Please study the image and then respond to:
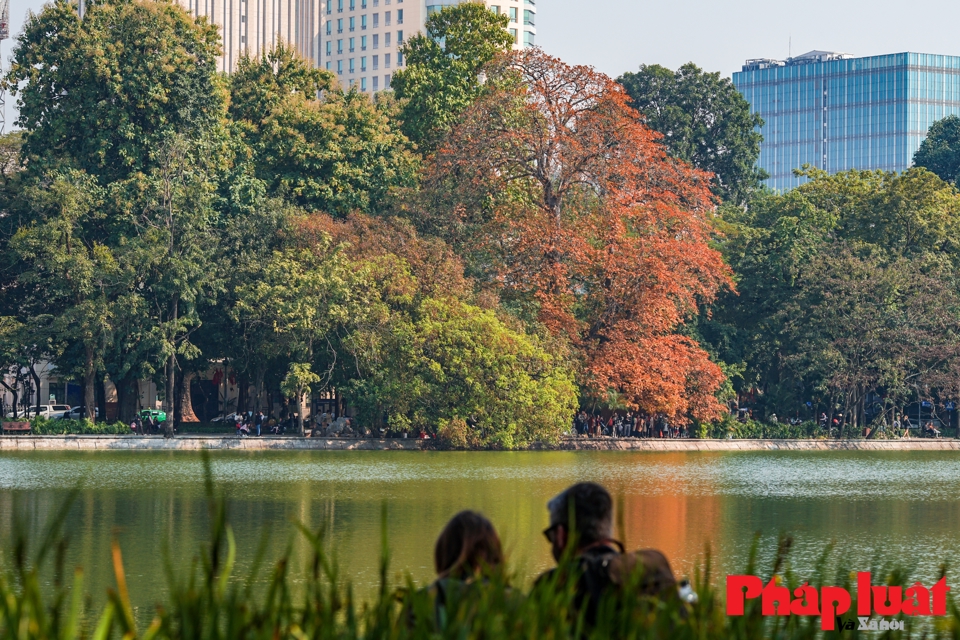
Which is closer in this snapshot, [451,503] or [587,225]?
[451,503]

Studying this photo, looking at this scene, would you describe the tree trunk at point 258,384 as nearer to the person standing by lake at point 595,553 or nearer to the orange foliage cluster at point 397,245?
the orange foliage cluster at point 397,245

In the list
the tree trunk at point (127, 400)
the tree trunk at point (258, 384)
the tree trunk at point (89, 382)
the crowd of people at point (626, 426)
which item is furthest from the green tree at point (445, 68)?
the tree trunk at point (89, 382)

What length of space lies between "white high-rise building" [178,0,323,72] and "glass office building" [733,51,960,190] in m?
46.4

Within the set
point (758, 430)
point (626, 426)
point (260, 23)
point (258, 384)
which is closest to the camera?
point (258, 384)

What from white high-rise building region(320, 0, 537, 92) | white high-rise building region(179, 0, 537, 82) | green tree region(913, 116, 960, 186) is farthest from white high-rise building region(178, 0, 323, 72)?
green tree region(913, 116, 960, 186)

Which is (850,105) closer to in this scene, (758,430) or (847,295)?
(847,295)

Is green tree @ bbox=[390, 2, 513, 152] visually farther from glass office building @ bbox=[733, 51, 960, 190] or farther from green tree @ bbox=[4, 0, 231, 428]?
glass office building @ bbox=[733, 51, 960, 190]

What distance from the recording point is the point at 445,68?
52812mm

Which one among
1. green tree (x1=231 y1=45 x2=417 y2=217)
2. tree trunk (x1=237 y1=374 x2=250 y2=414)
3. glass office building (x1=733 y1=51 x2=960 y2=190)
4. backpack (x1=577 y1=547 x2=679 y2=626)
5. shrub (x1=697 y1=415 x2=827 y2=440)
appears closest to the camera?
backpack (x1=577 y1=547 x2=679 y2=626)

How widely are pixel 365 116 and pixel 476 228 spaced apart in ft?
22.9

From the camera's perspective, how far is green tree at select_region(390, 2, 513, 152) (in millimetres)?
51844

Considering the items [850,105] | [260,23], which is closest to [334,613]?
[260,23]

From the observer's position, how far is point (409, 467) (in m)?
34.2

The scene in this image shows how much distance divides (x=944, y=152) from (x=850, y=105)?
79115 mm
